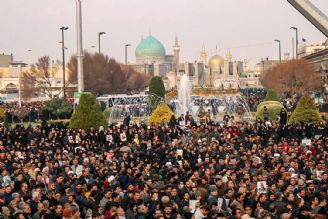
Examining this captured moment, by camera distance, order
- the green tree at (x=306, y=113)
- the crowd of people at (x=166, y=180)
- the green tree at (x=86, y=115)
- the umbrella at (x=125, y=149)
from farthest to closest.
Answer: the green tree at (x=306, y=113) < the green tree at (x=86, y=115) < the umbrella at (x=125, y=149) < the crowd of people at (x=166, y=180)

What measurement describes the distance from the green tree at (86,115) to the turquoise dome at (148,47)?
160m

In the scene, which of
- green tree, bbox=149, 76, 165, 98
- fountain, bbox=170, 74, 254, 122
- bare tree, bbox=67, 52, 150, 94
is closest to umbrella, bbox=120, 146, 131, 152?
fountain, bbox=170, 74, 254, 122

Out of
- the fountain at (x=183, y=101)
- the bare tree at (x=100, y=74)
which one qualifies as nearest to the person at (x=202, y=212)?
the fountain at (x=183, y=101)

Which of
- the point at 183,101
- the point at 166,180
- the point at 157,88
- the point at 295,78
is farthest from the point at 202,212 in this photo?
the point at 295,78

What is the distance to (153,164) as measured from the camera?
19.1m

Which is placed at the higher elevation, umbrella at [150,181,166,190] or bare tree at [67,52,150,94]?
bare tree at [67,52,150,94]

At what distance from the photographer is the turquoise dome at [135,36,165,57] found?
19462cm

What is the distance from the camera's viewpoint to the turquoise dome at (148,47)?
639 ft

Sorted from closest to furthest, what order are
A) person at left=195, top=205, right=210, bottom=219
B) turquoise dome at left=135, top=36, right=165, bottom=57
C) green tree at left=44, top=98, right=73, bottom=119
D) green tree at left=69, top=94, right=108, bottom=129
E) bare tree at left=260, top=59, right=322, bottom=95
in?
1. person at left=195, top=205, right=210, bottom=219
2. green tree at left=69, top=94, right=108, bottom=129
3. green tree at left=44, top=98, right=73, bottom=119
4. bare tree at left=260, top=59, right=322, bottom=95
5. turquoise dome at left=135, top=36, right=165, bottom=57

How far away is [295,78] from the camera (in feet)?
264

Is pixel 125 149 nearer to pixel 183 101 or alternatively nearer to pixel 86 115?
pixel 86 115

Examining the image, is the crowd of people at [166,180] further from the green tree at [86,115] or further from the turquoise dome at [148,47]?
the turquoise dome at [148,47]

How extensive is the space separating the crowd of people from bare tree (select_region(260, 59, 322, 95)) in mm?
54401

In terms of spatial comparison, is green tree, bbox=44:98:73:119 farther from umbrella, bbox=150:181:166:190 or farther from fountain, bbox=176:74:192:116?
→ umbrella, bbox=150:181:166:190
